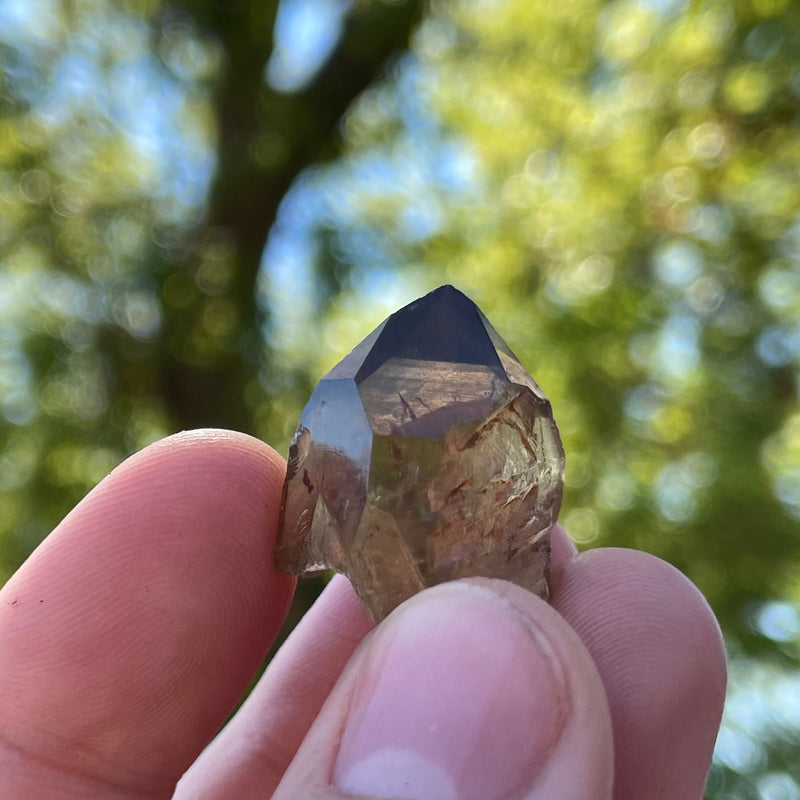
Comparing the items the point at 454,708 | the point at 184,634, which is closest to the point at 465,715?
the point at 454,708

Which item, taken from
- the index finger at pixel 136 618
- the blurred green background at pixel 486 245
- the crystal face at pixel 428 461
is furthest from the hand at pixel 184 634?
the blurred green background at pixel 486 245

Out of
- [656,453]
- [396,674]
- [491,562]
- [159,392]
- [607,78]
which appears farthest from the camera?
[159,392]

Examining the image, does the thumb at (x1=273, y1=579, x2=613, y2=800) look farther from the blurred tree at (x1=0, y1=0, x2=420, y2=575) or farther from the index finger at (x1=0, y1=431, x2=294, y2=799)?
the blurred tree at (x1=0, y1=0, x2=420, y2=575)

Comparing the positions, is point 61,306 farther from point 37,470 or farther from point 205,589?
point 205,589

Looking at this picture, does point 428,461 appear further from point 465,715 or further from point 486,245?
point 486,245

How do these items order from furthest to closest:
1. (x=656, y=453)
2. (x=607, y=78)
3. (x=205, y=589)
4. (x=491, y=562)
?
(x=607, y=78) → (x=656, y=453) → (x=205, y=589) → (x=491, y=562)

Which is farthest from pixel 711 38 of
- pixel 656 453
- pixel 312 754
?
pixel 312 754
